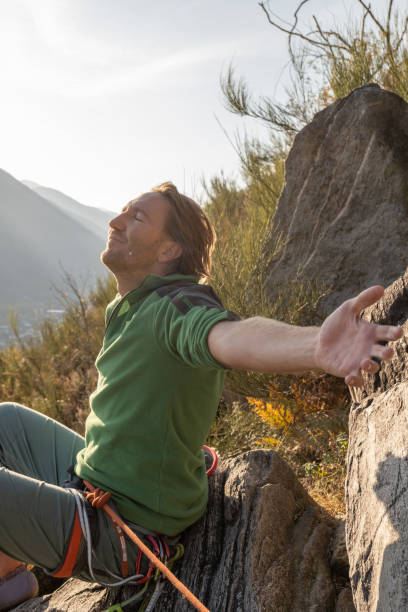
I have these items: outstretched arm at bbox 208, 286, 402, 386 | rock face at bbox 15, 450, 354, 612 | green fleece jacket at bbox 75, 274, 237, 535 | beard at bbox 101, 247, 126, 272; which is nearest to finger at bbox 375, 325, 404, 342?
outstretched arm at bbox 208, 286, 402, 386

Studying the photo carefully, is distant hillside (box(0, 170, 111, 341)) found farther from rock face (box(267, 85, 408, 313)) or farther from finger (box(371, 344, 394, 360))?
finger (box(371, 344, 394, 360))

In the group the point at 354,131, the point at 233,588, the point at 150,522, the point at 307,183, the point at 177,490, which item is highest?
the point at 354,131

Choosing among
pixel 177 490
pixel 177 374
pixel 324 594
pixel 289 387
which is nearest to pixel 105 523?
pixel 177 490

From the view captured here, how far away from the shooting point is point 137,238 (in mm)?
1854

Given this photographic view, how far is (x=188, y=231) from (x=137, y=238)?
219 mm

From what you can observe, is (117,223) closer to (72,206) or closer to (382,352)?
(382,352)

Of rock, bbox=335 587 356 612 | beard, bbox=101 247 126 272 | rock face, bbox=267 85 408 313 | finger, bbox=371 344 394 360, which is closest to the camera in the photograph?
finger, bbox=371 344 394 360

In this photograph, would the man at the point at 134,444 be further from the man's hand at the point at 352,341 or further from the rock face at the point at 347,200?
the rock face at the point at 347,200

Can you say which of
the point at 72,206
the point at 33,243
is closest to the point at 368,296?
the point at 33,243

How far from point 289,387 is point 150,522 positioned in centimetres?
193

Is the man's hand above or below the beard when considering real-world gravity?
below

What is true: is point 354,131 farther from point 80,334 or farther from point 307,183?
point 80,334

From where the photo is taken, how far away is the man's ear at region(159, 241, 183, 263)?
1879 mm

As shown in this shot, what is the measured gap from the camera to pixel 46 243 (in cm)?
9181
